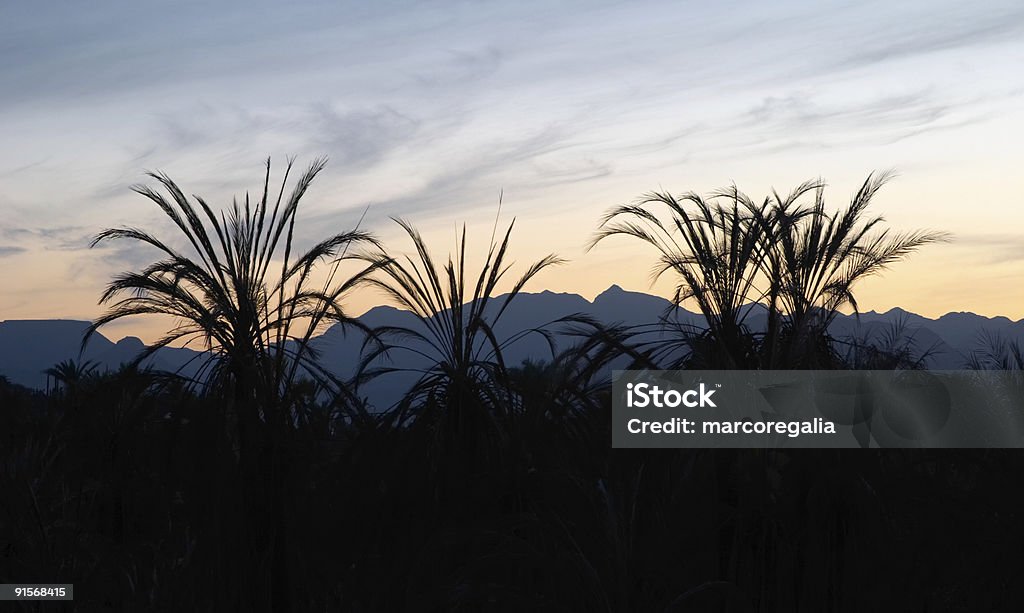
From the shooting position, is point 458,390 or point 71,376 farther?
point 71,376

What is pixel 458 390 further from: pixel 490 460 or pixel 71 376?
pixel 71 376

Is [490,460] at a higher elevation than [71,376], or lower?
lower

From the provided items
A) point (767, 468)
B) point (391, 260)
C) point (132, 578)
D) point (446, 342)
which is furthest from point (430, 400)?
point (132, 578)

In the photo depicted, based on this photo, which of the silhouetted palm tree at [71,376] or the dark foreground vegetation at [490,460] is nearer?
the dark foreground vegetation at [490,460]

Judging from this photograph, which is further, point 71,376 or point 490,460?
point 71,376

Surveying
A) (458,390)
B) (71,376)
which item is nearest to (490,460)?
(458,390)

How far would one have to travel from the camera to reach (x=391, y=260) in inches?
691

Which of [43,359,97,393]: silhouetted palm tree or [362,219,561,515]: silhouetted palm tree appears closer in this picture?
[362,219,561,515]: silhouetted palm tree

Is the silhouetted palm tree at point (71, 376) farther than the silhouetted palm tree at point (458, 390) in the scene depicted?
Yes

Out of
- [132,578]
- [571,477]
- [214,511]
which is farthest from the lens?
[132,578]

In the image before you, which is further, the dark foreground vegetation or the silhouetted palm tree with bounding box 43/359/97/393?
the silhouetted palm tree with bounding box 43/359/97/393

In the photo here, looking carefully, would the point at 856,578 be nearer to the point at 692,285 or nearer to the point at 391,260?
the point at 692,285

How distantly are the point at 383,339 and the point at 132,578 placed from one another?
757 centimetres

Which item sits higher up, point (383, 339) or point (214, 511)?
point (383, 339)
